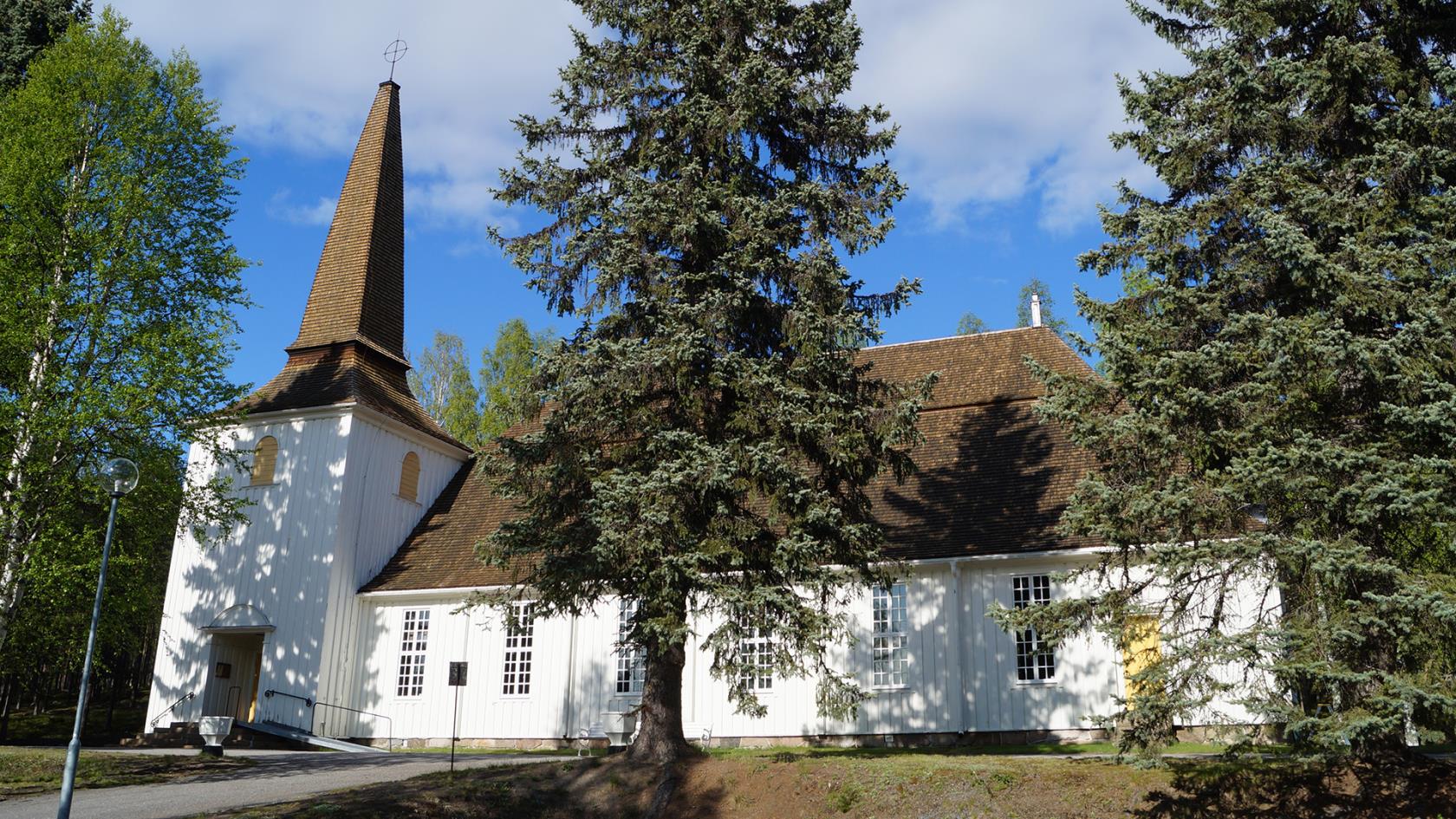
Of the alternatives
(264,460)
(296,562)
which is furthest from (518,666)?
(264,460)

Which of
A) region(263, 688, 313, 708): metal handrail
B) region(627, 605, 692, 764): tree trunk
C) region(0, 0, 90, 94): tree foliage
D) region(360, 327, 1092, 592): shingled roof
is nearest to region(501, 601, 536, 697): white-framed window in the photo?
region(360, 327, 1092, 592): shingled roof

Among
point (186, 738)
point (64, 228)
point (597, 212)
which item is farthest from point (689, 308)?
point (186, 738)

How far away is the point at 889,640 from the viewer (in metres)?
20.0

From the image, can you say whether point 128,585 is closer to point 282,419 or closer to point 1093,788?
point 282,419

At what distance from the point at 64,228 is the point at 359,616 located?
33.4 ft

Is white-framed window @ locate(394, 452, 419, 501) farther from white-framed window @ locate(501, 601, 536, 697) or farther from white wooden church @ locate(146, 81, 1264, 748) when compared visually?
white-framed window @ locate(501, 601, 536, 697)

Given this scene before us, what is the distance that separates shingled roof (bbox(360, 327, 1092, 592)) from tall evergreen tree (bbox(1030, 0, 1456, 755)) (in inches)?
→ 267

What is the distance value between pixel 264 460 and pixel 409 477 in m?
3.27

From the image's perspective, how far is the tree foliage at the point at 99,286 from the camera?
1673 centimetres

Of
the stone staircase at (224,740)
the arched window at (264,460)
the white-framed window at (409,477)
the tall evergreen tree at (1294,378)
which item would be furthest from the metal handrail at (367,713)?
the tall evergreen tree at (1294,378)

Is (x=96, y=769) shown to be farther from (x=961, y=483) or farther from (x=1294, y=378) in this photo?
(x=1294, y=378)

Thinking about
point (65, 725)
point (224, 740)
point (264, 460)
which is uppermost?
point (264, 460)

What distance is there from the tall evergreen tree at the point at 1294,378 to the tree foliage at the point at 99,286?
14.3 metres

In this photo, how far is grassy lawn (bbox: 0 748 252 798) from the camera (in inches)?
586
